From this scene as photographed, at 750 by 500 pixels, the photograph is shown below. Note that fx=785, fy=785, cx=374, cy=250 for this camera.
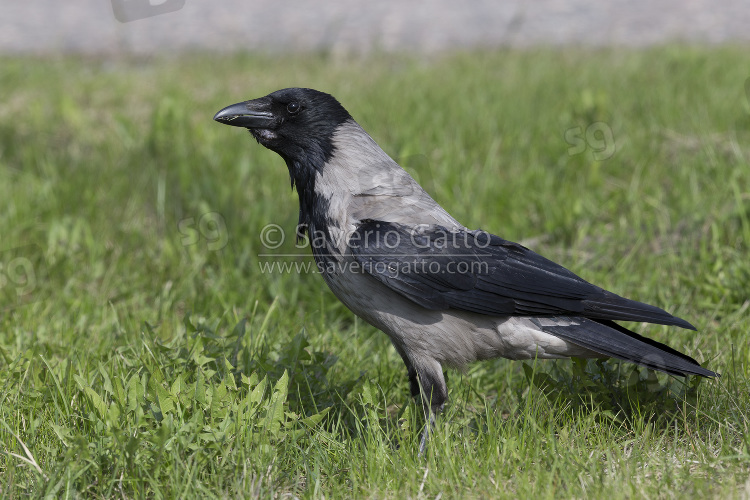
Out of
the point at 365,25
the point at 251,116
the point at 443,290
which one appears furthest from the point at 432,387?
the point at 365,25

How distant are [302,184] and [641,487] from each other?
1.88 m

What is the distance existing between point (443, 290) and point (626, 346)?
30.4 inches

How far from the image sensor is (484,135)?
609 centimetres

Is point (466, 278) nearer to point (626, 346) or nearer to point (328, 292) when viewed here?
point (626, 346)

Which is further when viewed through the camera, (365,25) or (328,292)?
(365,25)

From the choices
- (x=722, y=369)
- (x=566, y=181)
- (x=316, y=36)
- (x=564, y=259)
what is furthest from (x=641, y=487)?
(x=316, y=36)

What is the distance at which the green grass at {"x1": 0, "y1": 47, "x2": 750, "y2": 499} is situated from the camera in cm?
284

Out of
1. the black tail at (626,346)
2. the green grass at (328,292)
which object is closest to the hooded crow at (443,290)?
the black tail at (626,346)

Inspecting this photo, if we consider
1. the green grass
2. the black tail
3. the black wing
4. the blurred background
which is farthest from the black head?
the blurred background

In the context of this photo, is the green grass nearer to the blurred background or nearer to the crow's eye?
the crow's eye

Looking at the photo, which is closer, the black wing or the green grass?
the green grass

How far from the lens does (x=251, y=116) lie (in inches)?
139

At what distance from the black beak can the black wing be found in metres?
0.69

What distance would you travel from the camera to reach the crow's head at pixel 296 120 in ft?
11.6
